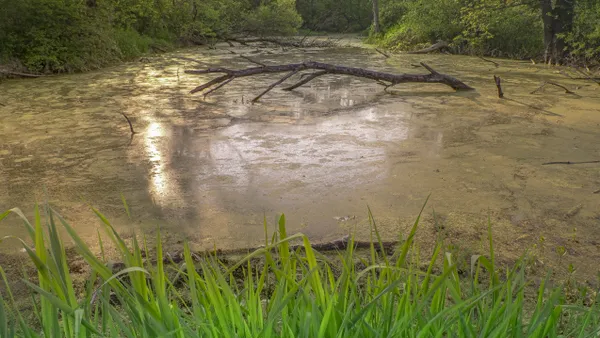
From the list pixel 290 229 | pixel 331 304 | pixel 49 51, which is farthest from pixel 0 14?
pixel 331 304

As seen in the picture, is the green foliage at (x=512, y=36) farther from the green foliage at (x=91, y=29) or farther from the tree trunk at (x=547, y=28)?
the green foliage at (x=91, y=29)

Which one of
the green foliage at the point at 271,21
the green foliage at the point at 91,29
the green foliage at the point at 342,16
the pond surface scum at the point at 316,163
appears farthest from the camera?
the green foliage at the point at 342,16

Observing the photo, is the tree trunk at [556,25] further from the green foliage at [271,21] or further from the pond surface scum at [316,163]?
the green foliage at [271,21]

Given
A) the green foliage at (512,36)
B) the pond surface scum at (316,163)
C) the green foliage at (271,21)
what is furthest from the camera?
the green foliage at (271,21)

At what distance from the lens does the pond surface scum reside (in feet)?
11.4

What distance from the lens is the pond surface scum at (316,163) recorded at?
11.4 ft

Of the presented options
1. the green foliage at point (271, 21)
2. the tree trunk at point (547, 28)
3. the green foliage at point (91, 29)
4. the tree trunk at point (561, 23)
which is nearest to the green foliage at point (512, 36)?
the tree trunk at point (547, 28)

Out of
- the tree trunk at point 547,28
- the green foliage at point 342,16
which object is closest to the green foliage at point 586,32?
the tree trunk at point 547,28

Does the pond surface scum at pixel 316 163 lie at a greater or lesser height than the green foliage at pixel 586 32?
lesser

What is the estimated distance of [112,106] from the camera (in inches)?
285

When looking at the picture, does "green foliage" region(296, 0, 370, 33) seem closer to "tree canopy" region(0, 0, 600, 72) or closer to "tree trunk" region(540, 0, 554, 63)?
"tree canopy" region(0, 0, 600, 72)

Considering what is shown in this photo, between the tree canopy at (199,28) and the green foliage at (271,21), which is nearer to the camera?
the tree canopy at (199,28)

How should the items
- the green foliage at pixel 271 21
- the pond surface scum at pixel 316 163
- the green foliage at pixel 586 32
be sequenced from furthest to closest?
1. the green foliage at pixel 271 21
2. the green foliage at pixel 586 32
3. the pond surface scum at pixel 316 163

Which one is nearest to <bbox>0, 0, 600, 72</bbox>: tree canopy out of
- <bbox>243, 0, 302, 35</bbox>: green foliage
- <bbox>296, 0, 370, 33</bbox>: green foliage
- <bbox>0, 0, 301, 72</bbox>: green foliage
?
<bbox>0, 0, 301, 72</bbox>: green foliage
